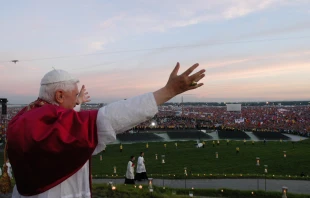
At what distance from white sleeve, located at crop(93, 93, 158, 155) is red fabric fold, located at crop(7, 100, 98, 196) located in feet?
0.16

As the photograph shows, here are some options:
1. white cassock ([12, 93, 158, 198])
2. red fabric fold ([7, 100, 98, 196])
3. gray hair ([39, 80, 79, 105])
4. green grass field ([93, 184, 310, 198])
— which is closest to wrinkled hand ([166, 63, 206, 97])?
white cassock ([12, 93, 158, 198])

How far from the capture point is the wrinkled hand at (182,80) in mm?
1854

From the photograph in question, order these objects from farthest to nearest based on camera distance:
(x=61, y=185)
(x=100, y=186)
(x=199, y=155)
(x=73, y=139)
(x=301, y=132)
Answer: (x=301, y=132)
(x=199, y=155)
(x=100, y=186)
(x=61, y=185)
(x=73, y=139)

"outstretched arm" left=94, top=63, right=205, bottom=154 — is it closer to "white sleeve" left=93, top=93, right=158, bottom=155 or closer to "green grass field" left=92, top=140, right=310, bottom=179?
"white sleeve" left=93, top=93, right=158, bottom=155

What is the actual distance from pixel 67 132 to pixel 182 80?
2.44 ft

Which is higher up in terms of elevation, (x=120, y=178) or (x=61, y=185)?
(x=61, y=185)

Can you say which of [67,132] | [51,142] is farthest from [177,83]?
[51,142]

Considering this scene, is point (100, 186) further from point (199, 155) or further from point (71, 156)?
point (199, 155)

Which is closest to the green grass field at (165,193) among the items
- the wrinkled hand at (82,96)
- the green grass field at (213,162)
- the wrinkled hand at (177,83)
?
the green grass field at (213,162)

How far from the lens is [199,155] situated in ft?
85.6

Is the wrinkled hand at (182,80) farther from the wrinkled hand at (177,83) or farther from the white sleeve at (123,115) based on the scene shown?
the white sleeve at (123,115)

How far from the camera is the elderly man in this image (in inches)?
70.1

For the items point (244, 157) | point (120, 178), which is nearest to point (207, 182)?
point (120, 178)

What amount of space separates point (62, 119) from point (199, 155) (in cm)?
2511
